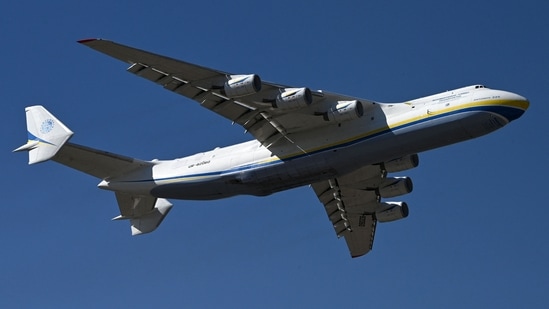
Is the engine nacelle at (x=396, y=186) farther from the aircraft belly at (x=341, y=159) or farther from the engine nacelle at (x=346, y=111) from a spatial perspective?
the engine nacelle at (x=346, y=111)

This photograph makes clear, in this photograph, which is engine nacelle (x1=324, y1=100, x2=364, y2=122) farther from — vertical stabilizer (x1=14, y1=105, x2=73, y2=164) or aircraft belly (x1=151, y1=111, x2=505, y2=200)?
vertical stabilizer (x1=14, y1=105, x2=73, y2=164)

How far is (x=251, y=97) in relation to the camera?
80.2ft

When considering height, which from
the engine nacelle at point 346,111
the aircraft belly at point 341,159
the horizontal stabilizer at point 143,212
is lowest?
the horizontal stabilizer at point 143,212

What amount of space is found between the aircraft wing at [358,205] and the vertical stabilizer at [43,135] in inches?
283

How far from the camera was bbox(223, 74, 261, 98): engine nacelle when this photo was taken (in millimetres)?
23180

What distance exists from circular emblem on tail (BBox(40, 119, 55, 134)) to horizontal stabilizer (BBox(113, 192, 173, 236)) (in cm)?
289

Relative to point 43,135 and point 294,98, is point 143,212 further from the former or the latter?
point 294,98

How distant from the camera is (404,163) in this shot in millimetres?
26578

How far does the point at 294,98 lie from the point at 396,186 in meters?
5.62

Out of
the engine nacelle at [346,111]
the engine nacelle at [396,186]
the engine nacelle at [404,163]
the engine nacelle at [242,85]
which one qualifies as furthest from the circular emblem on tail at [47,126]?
the engine nacelle at [396,186]

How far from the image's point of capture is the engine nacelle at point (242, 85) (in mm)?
23180

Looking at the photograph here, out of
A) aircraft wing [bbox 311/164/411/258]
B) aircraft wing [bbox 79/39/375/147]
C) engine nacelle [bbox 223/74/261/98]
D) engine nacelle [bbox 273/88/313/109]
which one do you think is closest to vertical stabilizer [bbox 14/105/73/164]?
aircraft wing [bbox 79/39/375/147]

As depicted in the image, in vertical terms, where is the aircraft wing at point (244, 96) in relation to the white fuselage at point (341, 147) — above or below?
above

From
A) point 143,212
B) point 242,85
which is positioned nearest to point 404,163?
point 242,85
